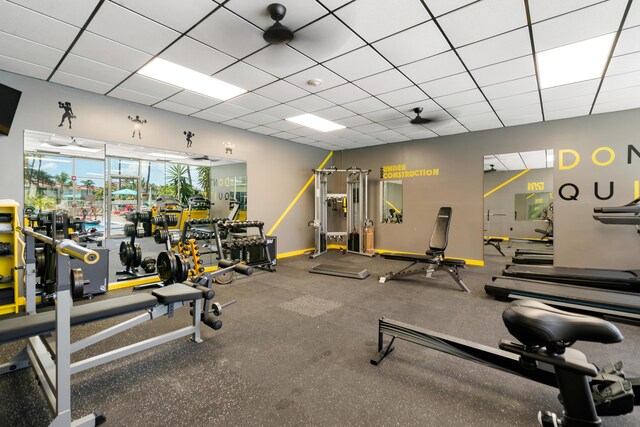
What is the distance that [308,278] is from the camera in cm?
501

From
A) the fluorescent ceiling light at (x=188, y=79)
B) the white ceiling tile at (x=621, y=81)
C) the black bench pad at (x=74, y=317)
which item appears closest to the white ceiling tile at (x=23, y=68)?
the fluorescent ceiling light at (x=188, y=79)

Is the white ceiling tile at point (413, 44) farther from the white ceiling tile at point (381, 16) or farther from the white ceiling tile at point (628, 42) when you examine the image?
the white ceiling tile at point (628, 42)

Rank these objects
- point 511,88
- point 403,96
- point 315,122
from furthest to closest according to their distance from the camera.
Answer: point 315,122, point 403,96, point 511,88

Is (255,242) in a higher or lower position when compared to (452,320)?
higher

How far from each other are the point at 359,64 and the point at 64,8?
2.64 m

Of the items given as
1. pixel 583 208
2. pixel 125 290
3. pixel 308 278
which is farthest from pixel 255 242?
pixel 583 208

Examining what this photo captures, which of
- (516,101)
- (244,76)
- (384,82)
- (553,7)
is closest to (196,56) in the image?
(244,76)

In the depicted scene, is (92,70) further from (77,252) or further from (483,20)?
(483,20)

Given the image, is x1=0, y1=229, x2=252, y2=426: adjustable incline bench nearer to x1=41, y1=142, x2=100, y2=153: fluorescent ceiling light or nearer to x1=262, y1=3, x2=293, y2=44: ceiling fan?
x1=262, y1=3, x2=293, y2=44: ceiling fan

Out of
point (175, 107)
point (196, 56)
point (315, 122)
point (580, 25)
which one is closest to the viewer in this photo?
point (580, 25)

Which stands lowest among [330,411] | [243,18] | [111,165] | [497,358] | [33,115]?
[330,411]

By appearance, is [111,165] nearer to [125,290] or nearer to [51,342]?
[125,290]

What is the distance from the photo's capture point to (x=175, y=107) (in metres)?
4.75

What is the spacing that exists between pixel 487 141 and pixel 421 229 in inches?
91.3
